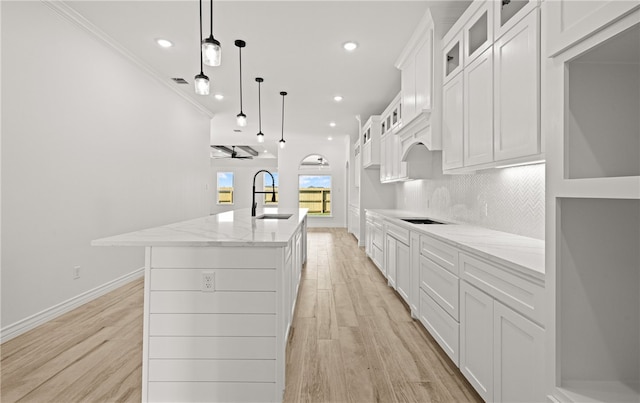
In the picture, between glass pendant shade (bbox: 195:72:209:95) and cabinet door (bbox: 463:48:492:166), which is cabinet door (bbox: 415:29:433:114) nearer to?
cabinet door (bbox: 463:48:492:166)

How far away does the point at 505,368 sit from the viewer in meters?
1.54

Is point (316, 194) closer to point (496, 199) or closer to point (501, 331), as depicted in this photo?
point (496, 199)

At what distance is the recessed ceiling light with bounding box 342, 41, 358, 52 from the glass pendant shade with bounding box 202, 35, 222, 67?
6.64ft

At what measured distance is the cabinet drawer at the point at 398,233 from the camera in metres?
3.23

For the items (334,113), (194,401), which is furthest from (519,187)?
(334,113)

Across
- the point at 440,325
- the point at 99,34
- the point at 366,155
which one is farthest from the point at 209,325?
the point at 366,155

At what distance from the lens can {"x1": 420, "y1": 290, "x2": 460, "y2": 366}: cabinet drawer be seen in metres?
2.07

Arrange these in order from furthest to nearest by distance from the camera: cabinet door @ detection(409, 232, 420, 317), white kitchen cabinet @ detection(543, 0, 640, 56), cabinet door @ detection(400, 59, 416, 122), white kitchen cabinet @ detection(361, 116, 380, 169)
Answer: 1. white kitchen cabinet @ detection(361, 116, 380, 169)
2. cabinet door @ detection(400, 59, 416, 122)
3. cabinet door @ detection(409, 232, 420, 317)
4. white kitchen cabinet @ detection(543, 0, 640, 56)

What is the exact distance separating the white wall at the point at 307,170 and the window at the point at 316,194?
69cm

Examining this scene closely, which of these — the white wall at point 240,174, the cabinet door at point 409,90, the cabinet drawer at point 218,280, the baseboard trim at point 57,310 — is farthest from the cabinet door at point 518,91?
the white wall at point 240,174

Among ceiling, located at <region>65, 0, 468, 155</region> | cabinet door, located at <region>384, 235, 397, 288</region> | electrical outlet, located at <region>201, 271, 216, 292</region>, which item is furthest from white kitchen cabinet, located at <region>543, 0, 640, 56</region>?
cabinet door, located at <region>384, 235, 397, 288</region>

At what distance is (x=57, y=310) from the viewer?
2988 mm

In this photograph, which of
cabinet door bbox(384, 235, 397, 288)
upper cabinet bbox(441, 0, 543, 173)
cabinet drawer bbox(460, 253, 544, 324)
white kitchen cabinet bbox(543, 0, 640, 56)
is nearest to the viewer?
white kitchen cabinet bbox(543, 0, 640, 56)

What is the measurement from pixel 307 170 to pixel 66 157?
7928 mm
